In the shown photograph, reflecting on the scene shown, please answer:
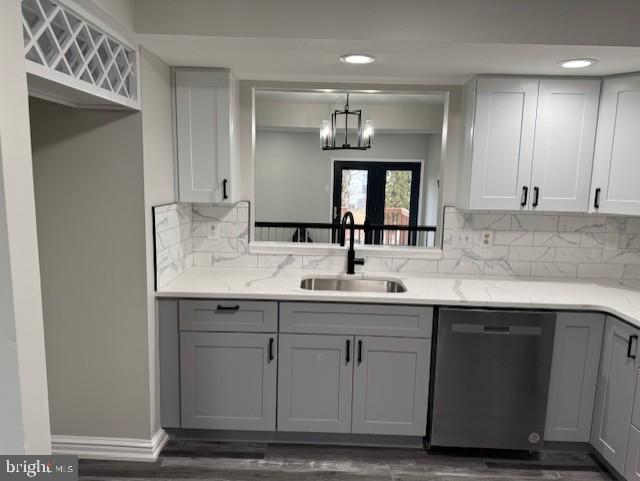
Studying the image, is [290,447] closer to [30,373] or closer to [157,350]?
[157,350]

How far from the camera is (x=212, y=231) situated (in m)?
2.94

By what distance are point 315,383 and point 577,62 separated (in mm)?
2128

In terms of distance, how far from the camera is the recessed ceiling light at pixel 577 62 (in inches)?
84.3

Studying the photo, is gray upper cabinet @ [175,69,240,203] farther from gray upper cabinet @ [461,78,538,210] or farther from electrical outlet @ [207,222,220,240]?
gray upper cabinet @ [461,78,538,210]

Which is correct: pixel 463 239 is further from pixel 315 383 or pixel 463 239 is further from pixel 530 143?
pixel 315 383

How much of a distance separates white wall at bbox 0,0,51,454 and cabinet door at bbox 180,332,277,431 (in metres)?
1.05

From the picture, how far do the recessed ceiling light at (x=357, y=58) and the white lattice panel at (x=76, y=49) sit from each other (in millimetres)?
1004

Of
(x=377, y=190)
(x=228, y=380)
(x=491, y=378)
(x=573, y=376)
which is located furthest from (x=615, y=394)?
(x=377, y=190)

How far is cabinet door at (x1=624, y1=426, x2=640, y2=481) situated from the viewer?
6.66ft

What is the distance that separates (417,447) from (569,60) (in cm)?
219

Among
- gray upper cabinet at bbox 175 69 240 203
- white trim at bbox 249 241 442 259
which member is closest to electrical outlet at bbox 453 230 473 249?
white trim at bbox 249 241 442 259

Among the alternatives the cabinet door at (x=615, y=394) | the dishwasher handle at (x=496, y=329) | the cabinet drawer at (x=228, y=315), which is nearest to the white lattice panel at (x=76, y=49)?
the cabinet drawer at (x=228, y=315)

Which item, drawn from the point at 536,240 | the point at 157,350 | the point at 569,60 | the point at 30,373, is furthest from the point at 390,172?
the point at 30,373

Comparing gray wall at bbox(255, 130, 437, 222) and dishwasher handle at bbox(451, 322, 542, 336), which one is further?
gray wall at bbox(255, 130, 437, 222)
